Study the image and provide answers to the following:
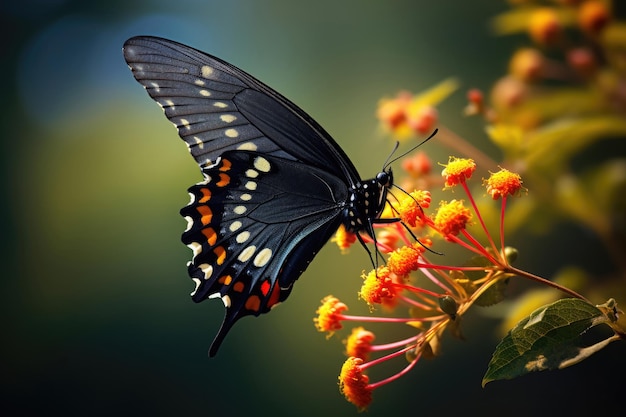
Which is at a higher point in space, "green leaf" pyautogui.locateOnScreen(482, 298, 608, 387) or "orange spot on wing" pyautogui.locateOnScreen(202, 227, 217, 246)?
"orange spot on wing" pyautogui.locateOnScreen(202, 227, 217, 246)

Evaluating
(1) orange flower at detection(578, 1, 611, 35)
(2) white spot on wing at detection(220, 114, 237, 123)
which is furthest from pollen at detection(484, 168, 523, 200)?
(1) orange flower at detection(578, 1, 611, 35)

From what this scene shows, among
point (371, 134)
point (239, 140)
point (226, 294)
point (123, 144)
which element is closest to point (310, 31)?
point (371, 134)

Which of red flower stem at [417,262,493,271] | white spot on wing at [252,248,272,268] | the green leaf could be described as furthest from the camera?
white spot on wing at [252,248,272,268]

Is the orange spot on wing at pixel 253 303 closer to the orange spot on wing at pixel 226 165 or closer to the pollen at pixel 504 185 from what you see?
the orange spot on wing at pixel 226 165

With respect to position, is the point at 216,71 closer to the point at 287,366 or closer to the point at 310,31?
the point at 287,366

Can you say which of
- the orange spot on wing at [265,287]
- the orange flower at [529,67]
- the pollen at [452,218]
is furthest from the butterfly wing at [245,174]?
the orange flower at [529,67]

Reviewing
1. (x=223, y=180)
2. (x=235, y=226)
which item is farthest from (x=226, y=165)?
(x=235, y=226)

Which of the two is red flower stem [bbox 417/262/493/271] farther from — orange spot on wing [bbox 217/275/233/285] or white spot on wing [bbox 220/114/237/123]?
white spot on wing [bbox 220/114/237/123]
